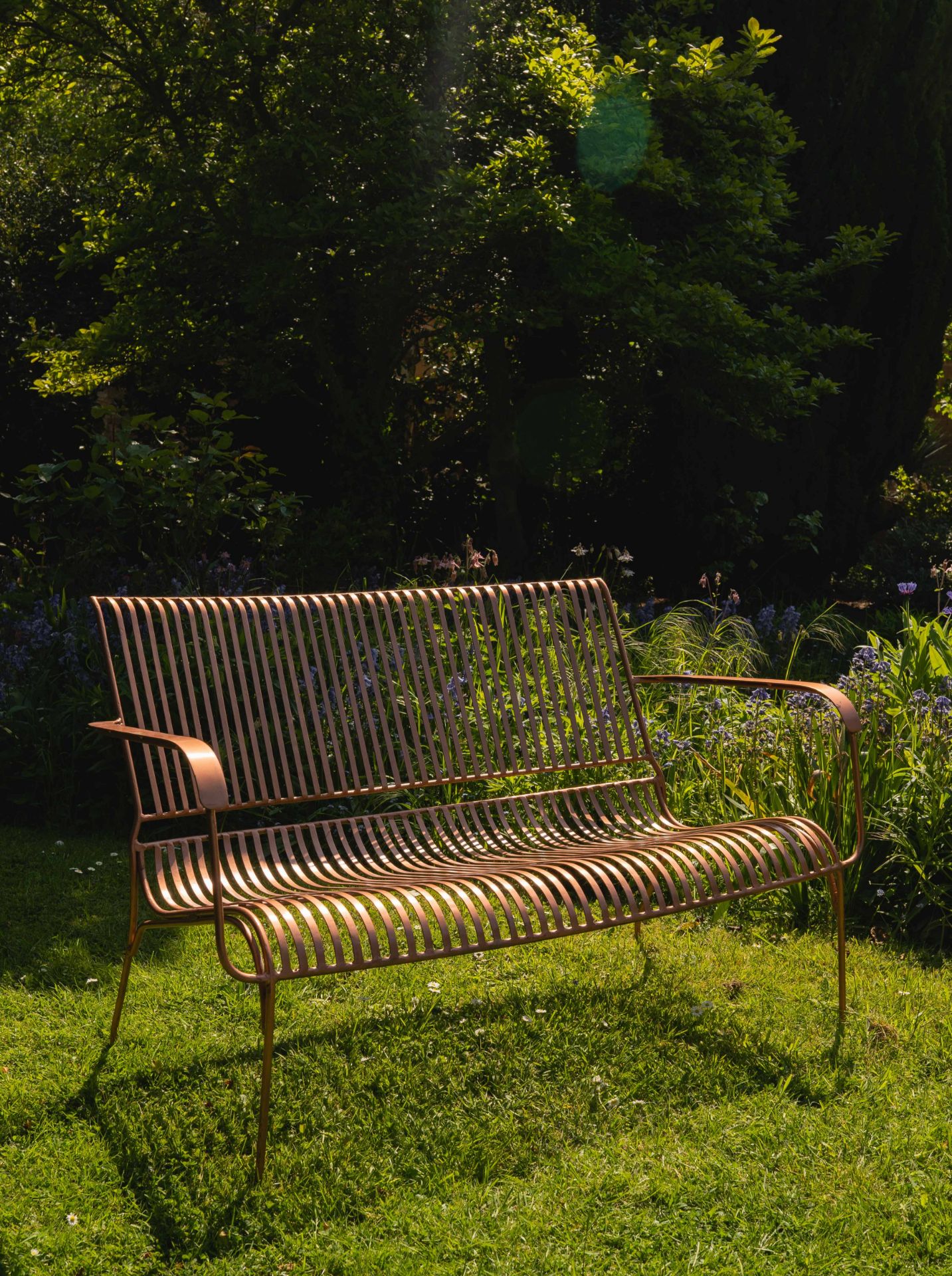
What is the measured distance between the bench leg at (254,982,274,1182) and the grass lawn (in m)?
0.05

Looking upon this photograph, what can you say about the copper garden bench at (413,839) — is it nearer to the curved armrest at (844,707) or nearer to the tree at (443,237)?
the curved armrest at (844,707)

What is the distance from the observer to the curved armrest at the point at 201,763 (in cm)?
232

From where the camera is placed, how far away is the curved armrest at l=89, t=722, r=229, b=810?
232cm

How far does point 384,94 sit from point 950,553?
639cm

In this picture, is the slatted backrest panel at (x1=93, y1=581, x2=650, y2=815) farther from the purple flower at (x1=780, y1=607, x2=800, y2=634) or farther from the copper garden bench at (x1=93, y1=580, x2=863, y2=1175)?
the purple flower at (x1=780, y1=607, x2=800, y2=634)

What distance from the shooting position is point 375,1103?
2865 millimetres

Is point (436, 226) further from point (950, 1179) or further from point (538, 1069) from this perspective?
point (950, 1179)

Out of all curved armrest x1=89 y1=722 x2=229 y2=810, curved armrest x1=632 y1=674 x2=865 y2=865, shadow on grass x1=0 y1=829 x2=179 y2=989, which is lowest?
shadow on grass x1=0 y1=829 x2=179 y2=989

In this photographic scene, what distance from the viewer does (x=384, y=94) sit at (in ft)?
23.6

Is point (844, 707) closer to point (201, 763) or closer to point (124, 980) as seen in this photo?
point (201, 763)

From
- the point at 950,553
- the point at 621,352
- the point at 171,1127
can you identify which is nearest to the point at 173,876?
the point at 171,1127

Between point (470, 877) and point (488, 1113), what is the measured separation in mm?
537

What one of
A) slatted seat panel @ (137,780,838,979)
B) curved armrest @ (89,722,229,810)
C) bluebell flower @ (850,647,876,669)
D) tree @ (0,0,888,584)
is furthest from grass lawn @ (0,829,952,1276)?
tree @ (0,0,888,584)

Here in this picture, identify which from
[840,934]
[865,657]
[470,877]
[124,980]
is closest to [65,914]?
[124,980]
